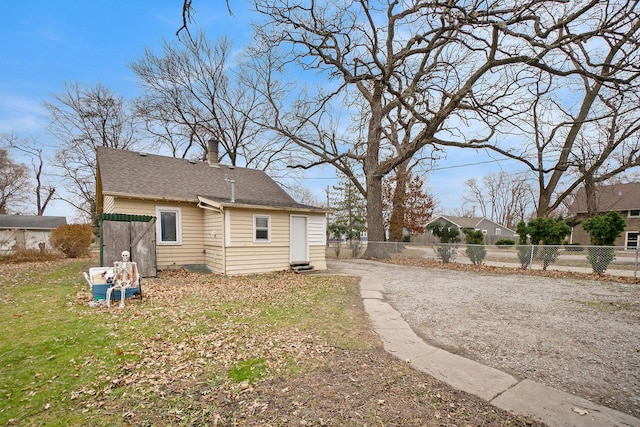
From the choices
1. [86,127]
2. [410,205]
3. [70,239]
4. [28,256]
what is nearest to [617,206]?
[410,205]

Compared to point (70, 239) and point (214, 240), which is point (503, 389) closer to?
point (214, 240)

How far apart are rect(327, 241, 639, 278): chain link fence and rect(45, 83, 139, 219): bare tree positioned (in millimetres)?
23161

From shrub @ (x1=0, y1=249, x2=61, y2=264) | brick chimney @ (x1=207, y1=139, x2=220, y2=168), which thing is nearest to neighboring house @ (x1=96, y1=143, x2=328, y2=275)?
brick chimney @ (x1=207, y1=139, x2=220, y2=168)

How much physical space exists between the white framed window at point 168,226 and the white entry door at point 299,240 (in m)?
4.28

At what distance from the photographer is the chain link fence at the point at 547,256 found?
10.3 m

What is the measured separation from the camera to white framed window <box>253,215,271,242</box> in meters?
10.8

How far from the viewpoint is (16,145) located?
28.3 metres

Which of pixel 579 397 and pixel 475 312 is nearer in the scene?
pixel 579 397

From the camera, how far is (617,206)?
88.7 feet

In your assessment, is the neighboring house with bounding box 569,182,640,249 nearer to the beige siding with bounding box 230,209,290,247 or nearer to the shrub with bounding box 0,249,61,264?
the beige siding with bounding box 230,209,290,247

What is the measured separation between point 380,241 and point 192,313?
13.2 m

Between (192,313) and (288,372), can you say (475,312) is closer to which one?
(288,372)

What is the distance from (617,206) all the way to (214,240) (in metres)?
35.4

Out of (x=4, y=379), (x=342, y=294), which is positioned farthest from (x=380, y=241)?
(x=4, y=379)
